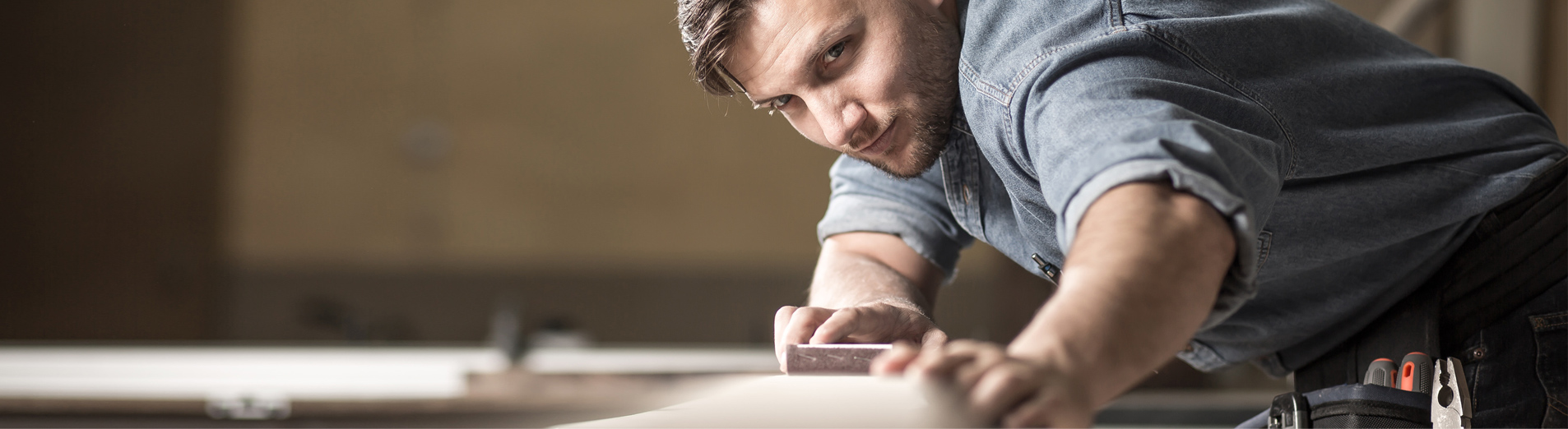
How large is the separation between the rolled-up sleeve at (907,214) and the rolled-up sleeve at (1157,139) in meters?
0.36

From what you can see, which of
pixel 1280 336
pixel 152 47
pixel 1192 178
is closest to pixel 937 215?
pixel 1280 336

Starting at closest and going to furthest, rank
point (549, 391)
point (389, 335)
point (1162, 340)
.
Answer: point (1162, 340)
point (549, 391)
point (389, 335)

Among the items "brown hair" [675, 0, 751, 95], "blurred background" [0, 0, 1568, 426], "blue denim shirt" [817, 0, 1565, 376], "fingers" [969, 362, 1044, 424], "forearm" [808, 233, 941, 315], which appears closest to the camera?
"fingers" [969, 362, 1044, 424]

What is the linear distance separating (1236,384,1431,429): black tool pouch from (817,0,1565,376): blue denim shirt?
91mm

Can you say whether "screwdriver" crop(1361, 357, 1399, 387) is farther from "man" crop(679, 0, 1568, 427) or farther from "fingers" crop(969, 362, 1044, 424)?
"fingers" crop(969, 362, 1044, 424)

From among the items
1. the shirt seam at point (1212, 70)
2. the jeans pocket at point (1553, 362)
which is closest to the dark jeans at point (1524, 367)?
the jeans pocket at point (1553, 362)

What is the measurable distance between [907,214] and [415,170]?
2.60m

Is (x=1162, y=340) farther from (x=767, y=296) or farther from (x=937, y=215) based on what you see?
(x=767, y=296)

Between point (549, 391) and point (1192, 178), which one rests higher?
point (1192, 178)

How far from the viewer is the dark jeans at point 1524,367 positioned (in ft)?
2.27

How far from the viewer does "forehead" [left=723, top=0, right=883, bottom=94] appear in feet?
2.19

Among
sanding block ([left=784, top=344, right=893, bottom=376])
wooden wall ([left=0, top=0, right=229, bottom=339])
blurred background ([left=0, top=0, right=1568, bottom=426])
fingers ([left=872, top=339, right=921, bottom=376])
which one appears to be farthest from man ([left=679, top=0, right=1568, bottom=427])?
wooden wall ([left=0, top=0, right=229, bottom=339])

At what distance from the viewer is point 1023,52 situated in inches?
21.3

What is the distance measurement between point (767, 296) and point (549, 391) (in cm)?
128
